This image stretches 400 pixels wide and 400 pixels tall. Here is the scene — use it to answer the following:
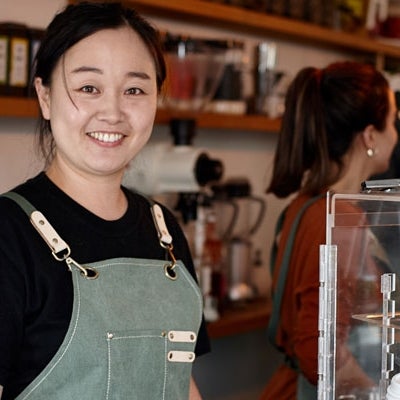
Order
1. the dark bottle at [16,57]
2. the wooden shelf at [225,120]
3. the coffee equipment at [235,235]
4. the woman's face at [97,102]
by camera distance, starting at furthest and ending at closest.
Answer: the coffee equipment at [235,235] → the wooden shelf at [225,120] → the dark bottle at [16,57] → the woman's face at [97,102]

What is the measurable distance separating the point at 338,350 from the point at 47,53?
2.22 feet

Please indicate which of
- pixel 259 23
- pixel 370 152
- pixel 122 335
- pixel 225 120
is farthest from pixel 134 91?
pixel 259 23

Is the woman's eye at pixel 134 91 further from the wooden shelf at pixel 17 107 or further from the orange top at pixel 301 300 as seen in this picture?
the wooden shelf at pixel 17 107

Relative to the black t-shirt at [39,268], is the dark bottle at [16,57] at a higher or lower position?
higher

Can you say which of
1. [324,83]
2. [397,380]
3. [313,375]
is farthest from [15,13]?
[397,380]

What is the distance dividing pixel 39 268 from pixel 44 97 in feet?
1.00

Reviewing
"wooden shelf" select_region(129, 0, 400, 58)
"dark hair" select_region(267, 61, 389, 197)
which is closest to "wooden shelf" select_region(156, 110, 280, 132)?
"wooden shelf" select_region(129, 0, 400, 58)

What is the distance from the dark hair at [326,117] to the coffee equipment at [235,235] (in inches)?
29.2

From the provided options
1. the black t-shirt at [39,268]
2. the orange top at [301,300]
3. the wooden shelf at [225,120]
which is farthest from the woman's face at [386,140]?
the black t-shirt at [39,268]

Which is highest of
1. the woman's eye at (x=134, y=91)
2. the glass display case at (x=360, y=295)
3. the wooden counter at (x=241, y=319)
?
the woman's eye at (x=134, y=91)

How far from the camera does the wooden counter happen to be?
249 cm

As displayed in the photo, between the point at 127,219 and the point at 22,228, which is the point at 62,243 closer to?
the point at 22,228

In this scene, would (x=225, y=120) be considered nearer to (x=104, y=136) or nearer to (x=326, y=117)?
(x=326, y=117)

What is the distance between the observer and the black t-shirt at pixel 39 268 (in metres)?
1.29
